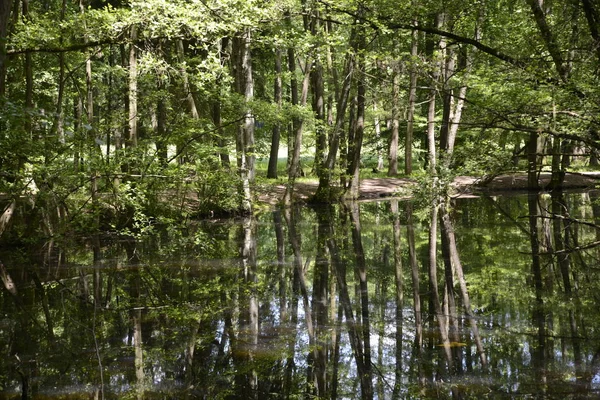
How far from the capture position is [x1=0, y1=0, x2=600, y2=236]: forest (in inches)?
278

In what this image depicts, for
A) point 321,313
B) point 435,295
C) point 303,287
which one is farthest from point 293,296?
point 435,295

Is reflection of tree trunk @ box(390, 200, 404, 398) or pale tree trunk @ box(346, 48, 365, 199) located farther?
pale tree trunk @ box(346, 48, 365, 199)

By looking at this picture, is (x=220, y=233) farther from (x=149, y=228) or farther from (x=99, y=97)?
(x=99, y=97)

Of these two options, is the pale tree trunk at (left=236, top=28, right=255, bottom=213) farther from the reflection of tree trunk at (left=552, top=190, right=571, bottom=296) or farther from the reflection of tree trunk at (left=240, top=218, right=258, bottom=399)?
the reflection of tree trunk at (left=552, top=190, right=571, bottom=296)

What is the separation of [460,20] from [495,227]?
8604 mm

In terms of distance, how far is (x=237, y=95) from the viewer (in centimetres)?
1727

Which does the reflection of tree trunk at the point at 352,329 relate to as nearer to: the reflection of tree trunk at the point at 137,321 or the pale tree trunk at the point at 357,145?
the reflection of tree trunk at the point at 137,321

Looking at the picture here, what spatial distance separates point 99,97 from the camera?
91.4 feet

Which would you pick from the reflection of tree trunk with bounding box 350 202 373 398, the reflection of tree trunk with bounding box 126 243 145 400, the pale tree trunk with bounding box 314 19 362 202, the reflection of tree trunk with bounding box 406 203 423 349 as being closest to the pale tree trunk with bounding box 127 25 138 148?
the reflection of tree trunk with bounding box 126 243 145 400

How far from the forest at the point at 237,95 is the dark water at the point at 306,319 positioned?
4.09 feet

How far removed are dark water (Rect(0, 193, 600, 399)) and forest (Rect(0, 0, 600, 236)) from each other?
1.25 m

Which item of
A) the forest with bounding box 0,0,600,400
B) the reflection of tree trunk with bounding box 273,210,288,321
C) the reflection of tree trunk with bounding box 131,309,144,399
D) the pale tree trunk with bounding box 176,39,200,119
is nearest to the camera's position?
the reflection of tree trunk with bounding box 131,309,144,399

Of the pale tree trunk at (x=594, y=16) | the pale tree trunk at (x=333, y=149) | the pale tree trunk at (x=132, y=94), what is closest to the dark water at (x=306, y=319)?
the pale tree trunk at (x=594, y=16)

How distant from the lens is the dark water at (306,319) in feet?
19.0
